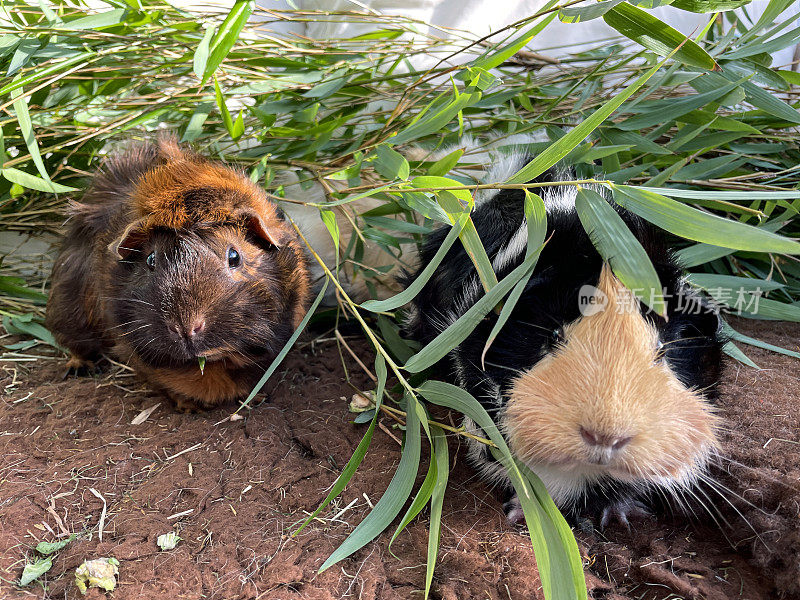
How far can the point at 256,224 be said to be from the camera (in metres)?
1.42

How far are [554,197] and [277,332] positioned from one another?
0.78 meters

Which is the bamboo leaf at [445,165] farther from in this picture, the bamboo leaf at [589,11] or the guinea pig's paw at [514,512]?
the guinea pig's paw at [514,512]

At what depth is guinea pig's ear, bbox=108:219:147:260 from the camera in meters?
1.36

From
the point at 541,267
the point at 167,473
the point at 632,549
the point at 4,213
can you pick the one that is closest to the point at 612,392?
the point at 541,267

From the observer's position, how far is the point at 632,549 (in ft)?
3.71

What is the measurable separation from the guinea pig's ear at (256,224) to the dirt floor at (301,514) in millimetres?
488

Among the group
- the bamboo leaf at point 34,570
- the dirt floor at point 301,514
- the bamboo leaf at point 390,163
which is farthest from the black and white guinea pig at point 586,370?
the bamboo leaf at point 34,570

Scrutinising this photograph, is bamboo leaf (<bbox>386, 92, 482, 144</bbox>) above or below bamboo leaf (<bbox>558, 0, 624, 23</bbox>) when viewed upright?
below

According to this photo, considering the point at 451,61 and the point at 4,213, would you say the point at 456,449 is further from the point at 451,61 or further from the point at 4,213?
the point at 4,213

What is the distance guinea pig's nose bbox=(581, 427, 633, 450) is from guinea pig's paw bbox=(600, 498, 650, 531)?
353 millimetres

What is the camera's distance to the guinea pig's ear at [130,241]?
53.4 inches

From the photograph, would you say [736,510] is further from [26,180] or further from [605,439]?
[26,180]

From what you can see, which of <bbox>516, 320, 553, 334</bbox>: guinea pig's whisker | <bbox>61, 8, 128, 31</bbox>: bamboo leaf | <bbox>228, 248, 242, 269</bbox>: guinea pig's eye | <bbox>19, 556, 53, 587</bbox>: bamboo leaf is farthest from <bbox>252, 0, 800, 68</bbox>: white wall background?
<bbox>19, 556, 53, 587</bbox>: bamboo leaf

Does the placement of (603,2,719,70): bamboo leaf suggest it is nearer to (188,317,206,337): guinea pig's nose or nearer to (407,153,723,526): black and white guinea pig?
(407,153,723,526): black and white guinea pig
